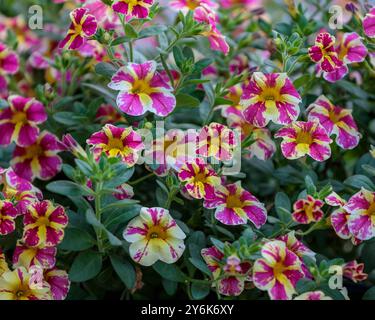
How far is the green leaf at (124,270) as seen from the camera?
0.96m

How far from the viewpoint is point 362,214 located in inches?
37.6

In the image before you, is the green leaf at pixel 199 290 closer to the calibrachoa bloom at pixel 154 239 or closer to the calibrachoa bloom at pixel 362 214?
the calibrachoa bloom at pixel 154 239

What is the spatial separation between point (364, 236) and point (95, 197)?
38 centimetres

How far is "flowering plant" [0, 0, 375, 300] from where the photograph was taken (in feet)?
3.09

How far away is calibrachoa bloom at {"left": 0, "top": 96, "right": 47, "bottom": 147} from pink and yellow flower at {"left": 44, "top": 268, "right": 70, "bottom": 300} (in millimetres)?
265

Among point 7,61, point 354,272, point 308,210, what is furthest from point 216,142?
point 7,61

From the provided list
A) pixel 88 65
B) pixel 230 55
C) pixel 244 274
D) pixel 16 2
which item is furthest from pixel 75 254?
pixel 16 2

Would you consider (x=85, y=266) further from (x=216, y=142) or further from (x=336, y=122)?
(x=336, y=122)

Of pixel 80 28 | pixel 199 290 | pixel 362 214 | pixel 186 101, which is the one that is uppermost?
pixel 80 28

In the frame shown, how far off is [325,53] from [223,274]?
1.20ft

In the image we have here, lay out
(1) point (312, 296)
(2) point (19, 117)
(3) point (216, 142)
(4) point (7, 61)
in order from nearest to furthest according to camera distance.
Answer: (1) point (312, 296) → (3) point (216, 142) → (2) point (19, 117) → (4) point (7, 61)

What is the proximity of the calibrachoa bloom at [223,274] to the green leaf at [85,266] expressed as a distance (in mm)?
156

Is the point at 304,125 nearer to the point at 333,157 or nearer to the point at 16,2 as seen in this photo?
the point at 333,157

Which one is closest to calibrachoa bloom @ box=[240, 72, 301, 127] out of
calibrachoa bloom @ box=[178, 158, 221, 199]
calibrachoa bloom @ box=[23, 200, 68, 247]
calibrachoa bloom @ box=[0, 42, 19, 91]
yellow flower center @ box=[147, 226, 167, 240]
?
calibrachoa bloom @ box=[178, 158, 221, 199]
